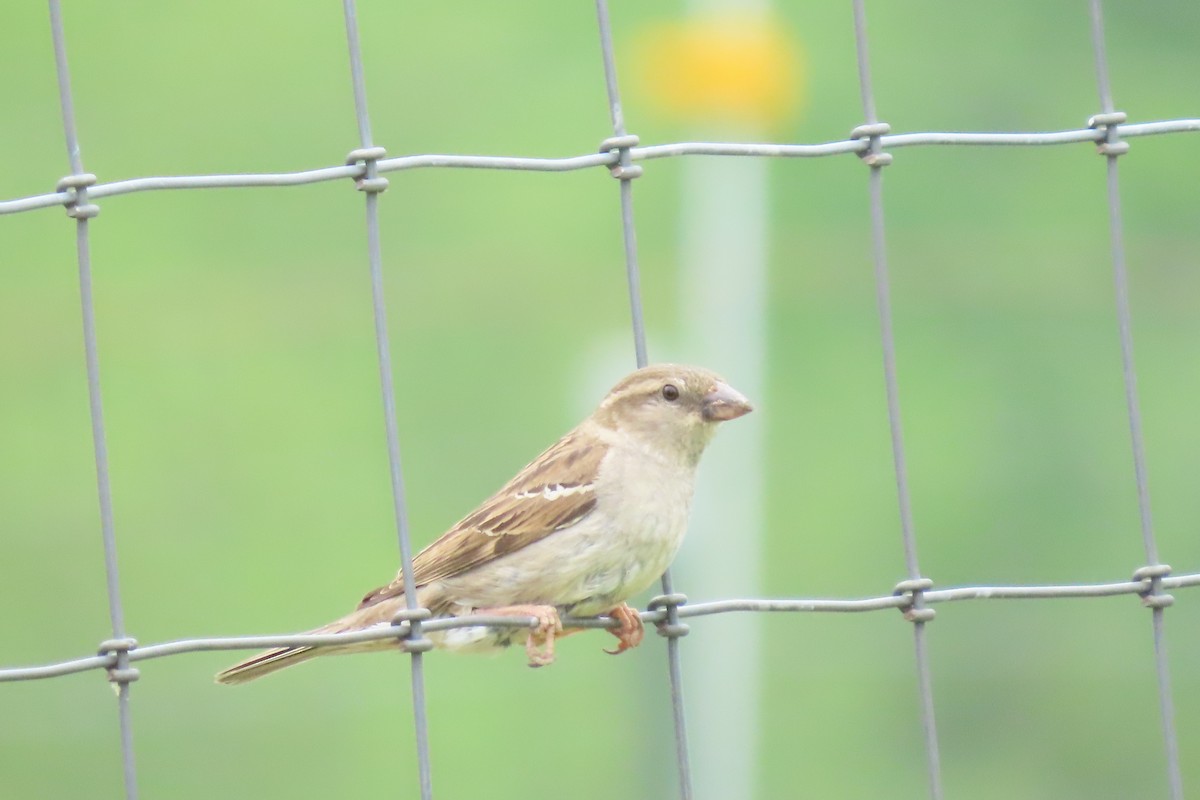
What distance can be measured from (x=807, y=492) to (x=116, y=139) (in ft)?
23.0

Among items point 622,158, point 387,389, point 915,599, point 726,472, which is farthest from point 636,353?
point 726,472

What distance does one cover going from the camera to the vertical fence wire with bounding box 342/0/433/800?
11.5ft

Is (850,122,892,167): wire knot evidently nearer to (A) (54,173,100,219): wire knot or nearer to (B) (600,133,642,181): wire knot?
(B) (600,133,642,181): wire knot

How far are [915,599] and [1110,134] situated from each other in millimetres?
1035

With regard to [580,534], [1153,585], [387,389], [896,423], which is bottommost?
[1153,585]

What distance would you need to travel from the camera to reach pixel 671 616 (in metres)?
3.85

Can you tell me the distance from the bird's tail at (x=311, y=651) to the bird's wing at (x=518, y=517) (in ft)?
0.11

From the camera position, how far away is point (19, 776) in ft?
31.4

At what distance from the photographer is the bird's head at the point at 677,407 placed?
15.1 feet

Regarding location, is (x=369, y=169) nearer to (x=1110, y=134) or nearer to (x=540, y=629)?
(x=540, y=629)

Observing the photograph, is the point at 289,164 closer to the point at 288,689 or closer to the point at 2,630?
the point at 2,630

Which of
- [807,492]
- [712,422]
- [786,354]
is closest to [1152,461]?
[807,492]

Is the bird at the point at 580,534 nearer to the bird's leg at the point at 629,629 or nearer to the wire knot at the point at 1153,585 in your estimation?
the bird's leg at the point at 629,629

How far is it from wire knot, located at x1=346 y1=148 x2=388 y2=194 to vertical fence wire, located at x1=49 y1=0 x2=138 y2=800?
A: 471 millimetres
